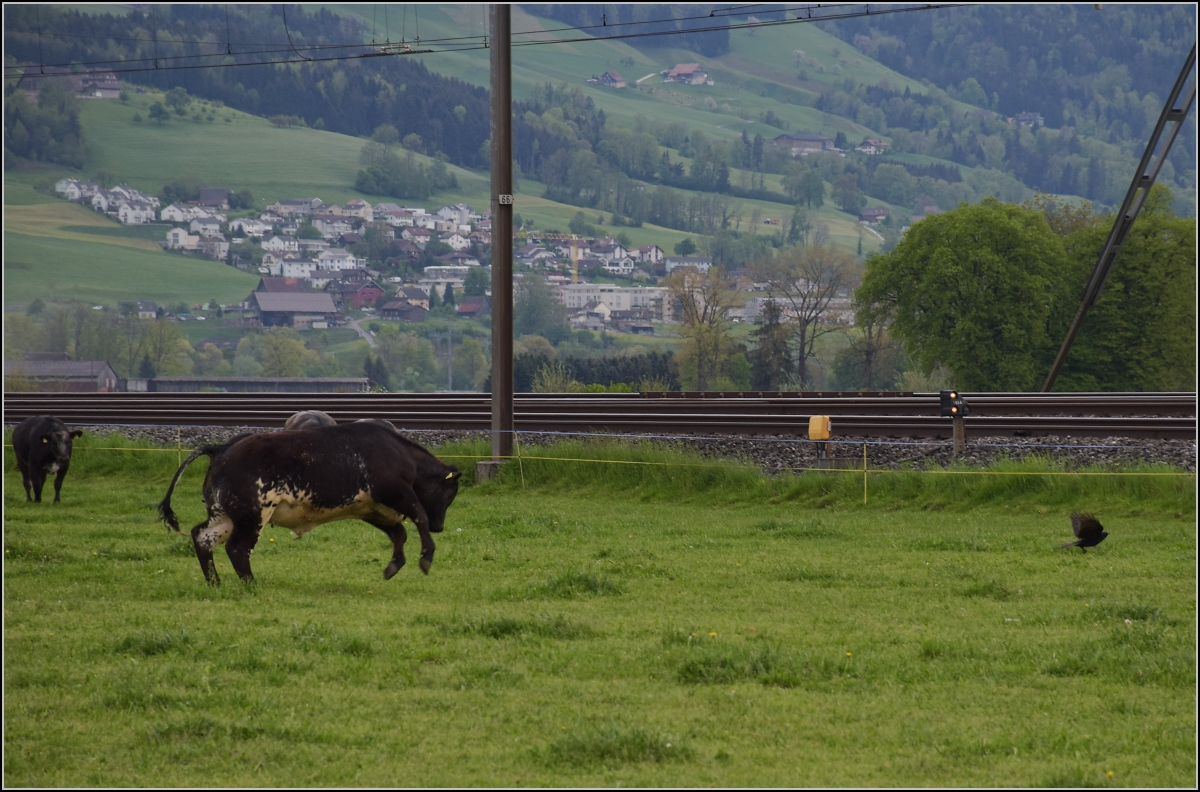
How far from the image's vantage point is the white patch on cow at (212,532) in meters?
11.2

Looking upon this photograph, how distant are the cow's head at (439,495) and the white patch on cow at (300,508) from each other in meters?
0.70

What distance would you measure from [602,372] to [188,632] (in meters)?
68.8

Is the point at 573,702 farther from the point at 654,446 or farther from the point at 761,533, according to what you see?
the point at 654,446

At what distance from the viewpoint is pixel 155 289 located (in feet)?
507

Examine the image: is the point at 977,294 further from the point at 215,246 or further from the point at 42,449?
the point at 215,246

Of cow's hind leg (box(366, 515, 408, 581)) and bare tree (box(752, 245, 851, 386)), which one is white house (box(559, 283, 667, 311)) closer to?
bare tree (box(752, 245, 851, 386))

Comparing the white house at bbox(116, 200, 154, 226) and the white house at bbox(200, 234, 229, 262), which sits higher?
the white house at bbox(116, 200, 154, 226)

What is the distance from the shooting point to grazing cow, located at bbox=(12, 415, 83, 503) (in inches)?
760

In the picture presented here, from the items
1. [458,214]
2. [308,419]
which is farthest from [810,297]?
[458,214]

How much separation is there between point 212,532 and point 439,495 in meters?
2.21

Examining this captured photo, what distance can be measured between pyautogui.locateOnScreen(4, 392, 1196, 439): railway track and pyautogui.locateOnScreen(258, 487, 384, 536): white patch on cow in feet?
40.7

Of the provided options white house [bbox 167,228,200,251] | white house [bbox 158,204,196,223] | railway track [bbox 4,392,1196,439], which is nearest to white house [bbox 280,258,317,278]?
white house [bbox 167,228,200,251]

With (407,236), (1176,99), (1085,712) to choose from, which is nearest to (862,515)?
(1085,712)

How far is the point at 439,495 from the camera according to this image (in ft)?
40.7
